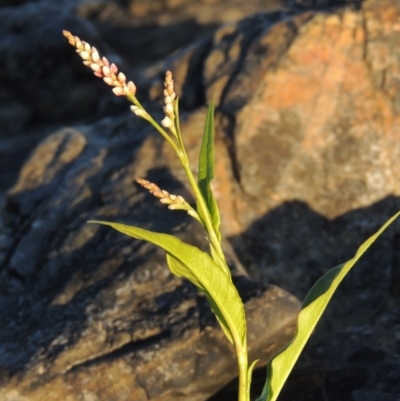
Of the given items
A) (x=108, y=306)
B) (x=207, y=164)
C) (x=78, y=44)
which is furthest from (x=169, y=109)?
(x=108, y=306)

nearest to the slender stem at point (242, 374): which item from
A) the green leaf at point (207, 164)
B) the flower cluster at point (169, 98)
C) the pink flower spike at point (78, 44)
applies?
the green leaf at point (207, 164)

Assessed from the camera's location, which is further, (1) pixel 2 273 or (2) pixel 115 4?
(2) pixel 115 4

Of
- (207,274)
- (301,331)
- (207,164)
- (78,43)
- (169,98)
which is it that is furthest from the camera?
(207,164)

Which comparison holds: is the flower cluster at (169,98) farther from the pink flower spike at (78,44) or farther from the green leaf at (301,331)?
the green leaf at (301,331)

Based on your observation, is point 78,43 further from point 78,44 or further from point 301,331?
point 301,331

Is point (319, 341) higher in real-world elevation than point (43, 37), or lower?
lower

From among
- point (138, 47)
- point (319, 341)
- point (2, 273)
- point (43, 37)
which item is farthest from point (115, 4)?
point (319, 341)

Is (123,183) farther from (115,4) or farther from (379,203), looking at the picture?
(115,4)
